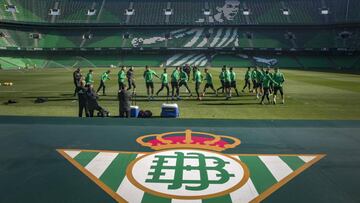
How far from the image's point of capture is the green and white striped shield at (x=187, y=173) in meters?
4.88

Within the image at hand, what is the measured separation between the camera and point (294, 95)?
24.2 meters

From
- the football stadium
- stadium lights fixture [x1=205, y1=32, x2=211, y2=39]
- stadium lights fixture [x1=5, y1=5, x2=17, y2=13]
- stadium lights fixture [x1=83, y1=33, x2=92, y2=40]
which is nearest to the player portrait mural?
stadium lights fixture [x1=205, y1=32, x2=211, y2=39]

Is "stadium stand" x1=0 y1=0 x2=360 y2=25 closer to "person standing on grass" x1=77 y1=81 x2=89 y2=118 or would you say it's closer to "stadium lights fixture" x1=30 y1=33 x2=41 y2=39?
"stadium lights fixture" x1=30 y1=33 x2=41 y2=39

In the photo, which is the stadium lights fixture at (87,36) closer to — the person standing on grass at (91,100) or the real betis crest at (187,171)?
the person standing on grass at (91,100)

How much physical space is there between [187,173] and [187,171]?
0.27ft

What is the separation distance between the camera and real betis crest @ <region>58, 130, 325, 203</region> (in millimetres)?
4902

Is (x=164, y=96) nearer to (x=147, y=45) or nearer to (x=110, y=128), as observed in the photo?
(x=110, y=128)

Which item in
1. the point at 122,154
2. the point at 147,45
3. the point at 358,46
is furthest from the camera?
the point at 147,45

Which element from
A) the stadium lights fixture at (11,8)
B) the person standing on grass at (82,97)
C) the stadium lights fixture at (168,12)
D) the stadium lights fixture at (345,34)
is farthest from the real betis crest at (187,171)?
the stadium lights fixture at (11,8)

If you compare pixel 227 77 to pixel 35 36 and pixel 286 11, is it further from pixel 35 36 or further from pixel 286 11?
pixel 35 36

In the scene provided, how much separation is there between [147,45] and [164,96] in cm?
4946

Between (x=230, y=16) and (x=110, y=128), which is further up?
(x=230, y=16)

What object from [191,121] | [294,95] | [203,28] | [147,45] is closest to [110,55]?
[147,45]

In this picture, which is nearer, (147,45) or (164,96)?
(164,96)
